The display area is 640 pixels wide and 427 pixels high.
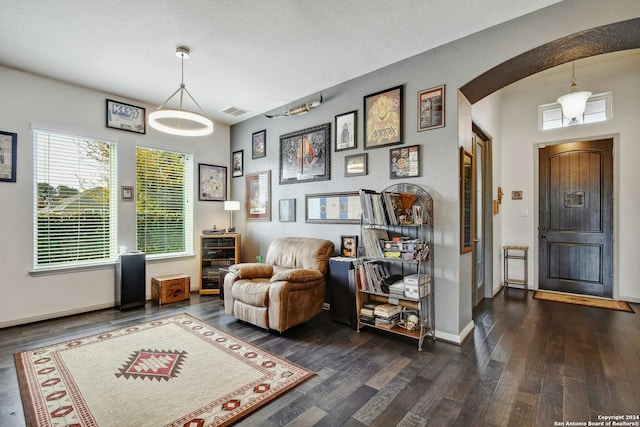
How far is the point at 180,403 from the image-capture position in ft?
6.45

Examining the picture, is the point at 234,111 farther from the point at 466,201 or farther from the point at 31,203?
the point at 466,201

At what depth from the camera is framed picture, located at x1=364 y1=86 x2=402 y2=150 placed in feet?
10.8

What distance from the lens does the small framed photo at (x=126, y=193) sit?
425 cm

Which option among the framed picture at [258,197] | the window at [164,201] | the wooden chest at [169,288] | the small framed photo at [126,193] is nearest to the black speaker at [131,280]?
the wooden chest at [169,288]

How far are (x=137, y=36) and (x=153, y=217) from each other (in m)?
2.66

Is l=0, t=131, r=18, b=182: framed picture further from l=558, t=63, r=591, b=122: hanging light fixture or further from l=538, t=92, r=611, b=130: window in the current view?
l=538, t=92, r=611, b=130: window

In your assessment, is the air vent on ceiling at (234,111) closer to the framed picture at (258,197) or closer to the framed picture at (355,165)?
the framed picture at (258,197)

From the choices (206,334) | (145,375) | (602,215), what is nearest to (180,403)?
(145,375)

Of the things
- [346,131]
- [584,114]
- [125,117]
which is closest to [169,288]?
[125,117]

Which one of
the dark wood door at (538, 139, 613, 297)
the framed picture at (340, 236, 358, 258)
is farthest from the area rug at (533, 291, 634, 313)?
the framed picture at (340, 236, 358, 258)

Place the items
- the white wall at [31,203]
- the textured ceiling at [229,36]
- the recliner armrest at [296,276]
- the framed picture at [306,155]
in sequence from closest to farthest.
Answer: the textured ceiling at [229,36]
the recliner armrest at [296,276]
the white wall at [31,203]
the framed picture at [306,155]

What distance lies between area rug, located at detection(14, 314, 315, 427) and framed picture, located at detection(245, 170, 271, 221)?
2229 mm

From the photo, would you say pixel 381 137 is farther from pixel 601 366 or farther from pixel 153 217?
pixel 153 217

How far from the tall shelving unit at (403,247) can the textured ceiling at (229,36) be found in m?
1.49
